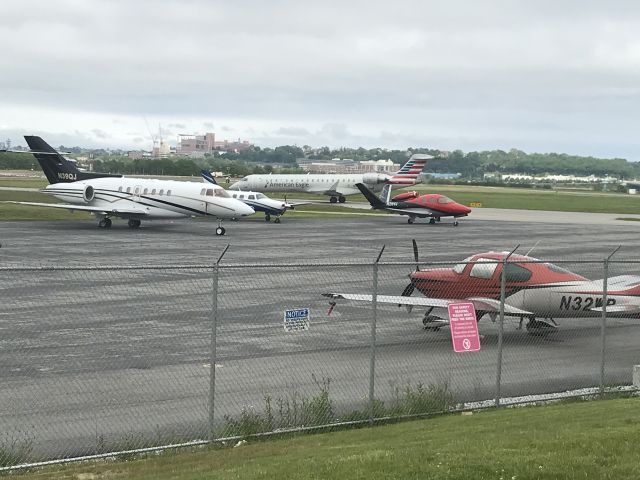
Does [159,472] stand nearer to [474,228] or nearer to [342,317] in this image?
[342,317]

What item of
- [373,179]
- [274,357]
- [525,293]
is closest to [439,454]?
[274,357]

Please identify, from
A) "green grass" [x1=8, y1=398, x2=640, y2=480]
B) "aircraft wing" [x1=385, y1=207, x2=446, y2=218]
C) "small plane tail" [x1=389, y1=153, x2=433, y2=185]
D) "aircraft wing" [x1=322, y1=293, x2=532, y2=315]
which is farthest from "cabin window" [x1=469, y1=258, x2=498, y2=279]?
"small plane tail" [x1=389, y1=153, x2=433, y2=185]

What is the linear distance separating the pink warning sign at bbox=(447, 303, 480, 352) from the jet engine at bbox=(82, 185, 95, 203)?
39.6 metres

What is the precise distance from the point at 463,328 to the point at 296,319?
2.89 metres

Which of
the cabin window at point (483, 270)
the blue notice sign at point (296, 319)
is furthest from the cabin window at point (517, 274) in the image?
the blue notice sign at point (296, 319)

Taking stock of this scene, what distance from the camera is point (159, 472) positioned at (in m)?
10.4

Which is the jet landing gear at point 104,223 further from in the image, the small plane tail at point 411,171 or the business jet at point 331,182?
the small plane tail at point 411,171

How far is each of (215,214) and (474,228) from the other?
59.0 feet

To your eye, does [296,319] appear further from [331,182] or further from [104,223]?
[331,182]

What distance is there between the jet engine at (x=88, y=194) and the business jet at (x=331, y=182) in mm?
44595

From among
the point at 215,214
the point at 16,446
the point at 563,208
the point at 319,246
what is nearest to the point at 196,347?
the point at 16,446

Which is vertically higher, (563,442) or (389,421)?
(563,442)

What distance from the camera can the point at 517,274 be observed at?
1998 cm

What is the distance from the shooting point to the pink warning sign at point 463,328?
46.4ft
